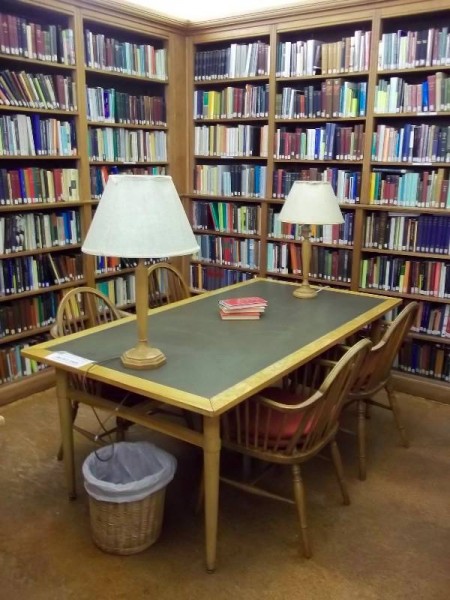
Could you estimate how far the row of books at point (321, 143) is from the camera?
3564 millimetres

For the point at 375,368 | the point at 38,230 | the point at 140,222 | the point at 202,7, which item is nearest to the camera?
the point at 140,222

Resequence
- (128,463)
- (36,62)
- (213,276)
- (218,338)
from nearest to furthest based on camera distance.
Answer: (128,463), (218,338), (36,62), (213,276)

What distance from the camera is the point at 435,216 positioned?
3354 millimetres

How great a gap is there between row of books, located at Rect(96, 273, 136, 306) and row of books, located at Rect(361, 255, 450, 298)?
1.66 m

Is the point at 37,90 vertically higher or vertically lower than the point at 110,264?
higher

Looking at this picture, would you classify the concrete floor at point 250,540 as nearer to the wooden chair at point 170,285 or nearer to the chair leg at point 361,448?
the chair leg at point 361,448

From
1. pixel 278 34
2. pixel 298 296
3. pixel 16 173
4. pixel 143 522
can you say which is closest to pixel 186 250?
pixel 143 522

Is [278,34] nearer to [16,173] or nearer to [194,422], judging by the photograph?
[16,173]

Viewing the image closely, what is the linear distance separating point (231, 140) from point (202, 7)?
41.1 inches

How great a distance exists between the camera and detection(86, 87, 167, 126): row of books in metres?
3.63

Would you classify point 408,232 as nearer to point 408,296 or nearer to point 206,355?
point 408,296

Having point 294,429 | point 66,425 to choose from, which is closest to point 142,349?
point 66,425

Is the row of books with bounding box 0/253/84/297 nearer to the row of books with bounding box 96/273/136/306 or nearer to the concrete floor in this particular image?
the row of books with bounding box 96/273/136/306

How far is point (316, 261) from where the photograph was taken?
3.84 metres
